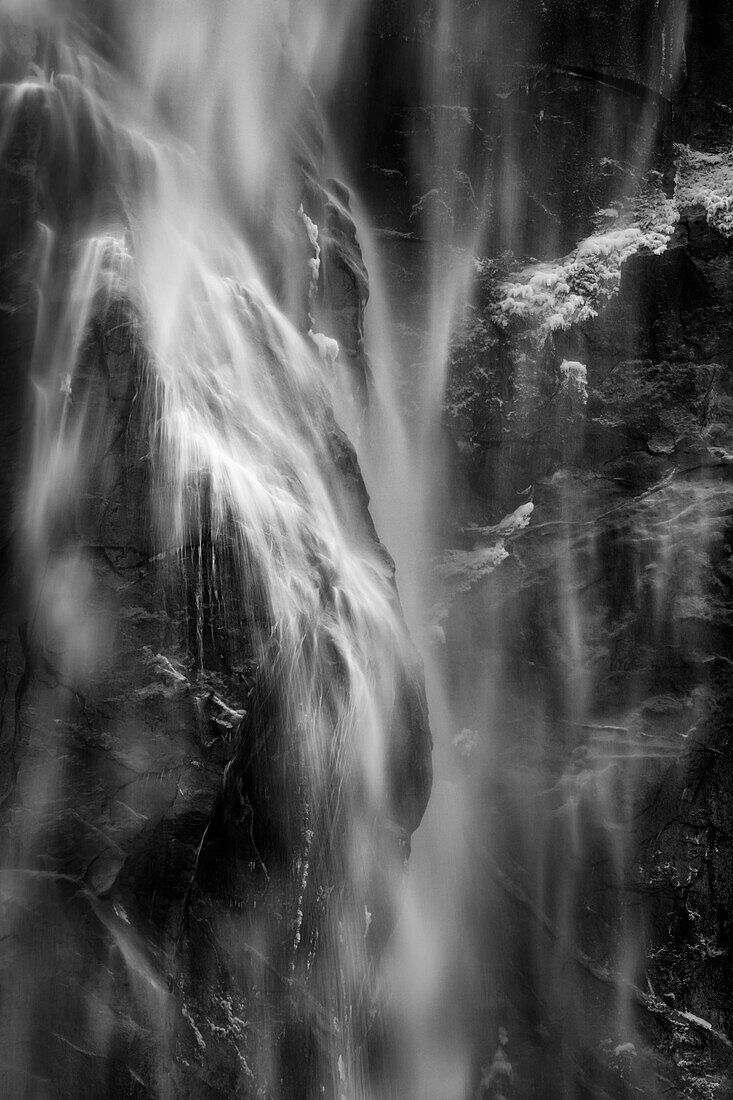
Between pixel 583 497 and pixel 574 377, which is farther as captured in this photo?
pixel 574 377

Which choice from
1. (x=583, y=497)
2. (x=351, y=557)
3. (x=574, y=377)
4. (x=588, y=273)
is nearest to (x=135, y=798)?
(x=351, y=557)

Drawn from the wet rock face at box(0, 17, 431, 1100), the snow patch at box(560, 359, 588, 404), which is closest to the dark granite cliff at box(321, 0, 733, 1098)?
the snow patch at box(560, 359, 588, 404)

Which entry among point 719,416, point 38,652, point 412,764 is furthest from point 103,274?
point 719,416

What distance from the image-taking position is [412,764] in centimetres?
1007

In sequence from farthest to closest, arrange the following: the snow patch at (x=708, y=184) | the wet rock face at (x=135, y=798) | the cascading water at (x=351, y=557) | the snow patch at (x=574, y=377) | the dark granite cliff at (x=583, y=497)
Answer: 1. the snow patch at (x=708, y=184)
2. the snow patch at (x=574, y=377)
3. the dark granite cliff at (x=583, y=497)
4. the cascading water at (x=351, y=557)
5. the wet rock face at (x=135, y=798)

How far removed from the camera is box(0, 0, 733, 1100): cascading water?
7840 millimetres

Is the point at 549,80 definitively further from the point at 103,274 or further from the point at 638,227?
the point at 103,274

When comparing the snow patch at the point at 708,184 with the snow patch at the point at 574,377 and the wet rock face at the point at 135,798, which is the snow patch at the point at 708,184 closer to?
the snow patch at the point at 574,377

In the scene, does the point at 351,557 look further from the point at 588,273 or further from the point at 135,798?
the point at 588,273

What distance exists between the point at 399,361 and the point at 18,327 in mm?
6467

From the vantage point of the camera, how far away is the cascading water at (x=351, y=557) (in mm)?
7840

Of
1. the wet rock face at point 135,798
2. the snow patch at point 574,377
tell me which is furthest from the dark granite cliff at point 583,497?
the wet rock face at point 135,798

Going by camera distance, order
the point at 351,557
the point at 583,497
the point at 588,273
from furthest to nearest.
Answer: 1. the point at 588,273
2. the point at 583,497
3. the point at 351,557

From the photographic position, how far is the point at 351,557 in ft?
33.1
